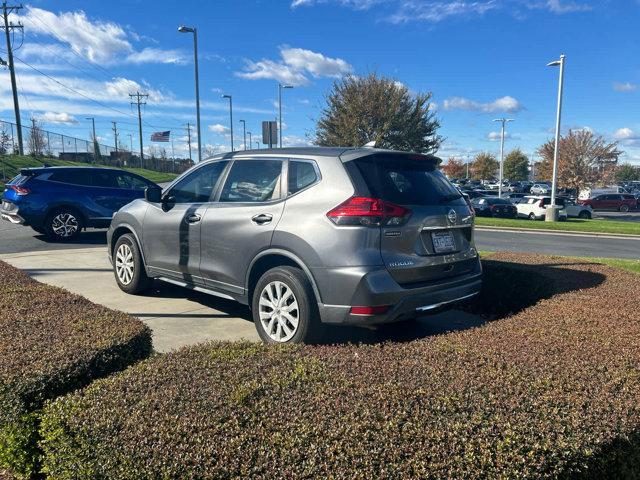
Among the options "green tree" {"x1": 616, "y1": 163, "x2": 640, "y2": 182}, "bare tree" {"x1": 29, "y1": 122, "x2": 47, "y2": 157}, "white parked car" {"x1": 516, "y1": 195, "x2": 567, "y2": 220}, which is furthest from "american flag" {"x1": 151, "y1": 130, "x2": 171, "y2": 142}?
"green tree" {"x1": 616, "y1": 163, "x2": 640, "y2": 182}

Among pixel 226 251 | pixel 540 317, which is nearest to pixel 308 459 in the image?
pixel 540 317

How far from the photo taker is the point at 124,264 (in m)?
6.30

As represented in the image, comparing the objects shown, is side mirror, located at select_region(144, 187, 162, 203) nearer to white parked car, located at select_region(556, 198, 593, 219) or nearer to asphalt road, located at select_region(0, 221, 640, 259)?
asphalt road, located at select_region(0, 221, 640, 259)

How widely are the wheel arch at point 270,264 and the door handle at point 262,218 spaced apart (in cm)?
26

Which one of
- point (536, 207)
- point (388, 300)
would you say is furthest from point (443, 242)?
point (536, 207)

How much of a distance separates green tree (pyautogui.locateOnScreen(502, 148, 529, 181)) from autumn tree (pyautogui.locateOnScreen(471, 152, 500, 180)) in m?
→ 3.29

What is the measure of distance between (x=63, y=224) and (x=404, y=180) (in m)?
9.68

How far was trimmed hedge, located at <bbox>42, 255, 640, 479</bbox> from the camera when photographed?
189 cm

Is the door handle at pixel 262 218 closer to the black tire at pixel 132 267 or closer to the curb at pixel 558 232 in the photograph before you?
the black tire at pixel 132 267

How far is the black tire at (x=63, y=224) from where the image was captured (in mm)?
11109

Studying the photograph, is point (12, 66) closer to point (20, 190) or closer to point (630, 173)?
point (20, 190)

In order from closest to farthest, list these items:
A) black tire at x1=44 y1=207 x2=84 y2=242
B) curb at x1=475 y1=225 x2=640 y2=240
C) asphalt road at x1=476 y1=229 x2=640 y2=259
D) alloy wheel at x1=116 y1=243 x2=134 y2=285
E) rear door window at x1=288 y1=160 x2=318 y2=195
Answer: rear door window at x1=288 y1=160 x2=318 y2=195, alloy wheel at x1=116 y1=243 x2=134 y2=285, black tire at x1=44 y1=207 x2=84 y2=242, asphalt road at x1=476 y1=229 x2=640 y2=259, curb at x1=475 y1=225 x2=640 y2=240

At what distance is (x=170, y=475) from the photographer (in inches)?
74.0

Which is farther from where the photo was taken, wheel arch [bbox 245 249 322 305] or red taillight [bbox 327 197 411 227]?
wheel arch [bbox 245 249 322 305]
